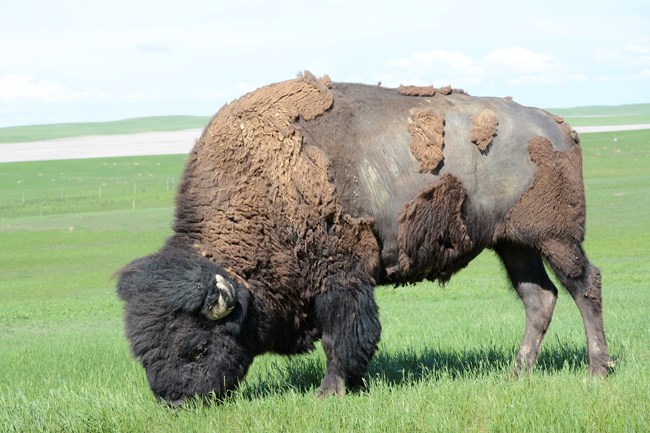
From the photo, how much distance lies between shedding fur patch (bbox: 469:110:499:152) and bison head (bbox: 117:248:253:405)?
264cm

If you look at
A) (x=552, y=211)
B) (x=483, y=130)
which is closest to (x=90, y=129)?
(x=483, y=130)

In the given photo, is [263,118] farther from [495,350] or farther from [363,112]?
[495,350]

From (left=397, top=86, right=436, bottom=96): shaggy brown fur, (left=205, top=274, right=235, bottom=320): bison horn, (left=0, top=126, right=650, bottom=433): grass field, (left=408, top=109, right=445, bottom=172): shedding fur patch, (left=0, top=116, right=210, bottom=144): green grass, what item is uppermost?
(left=397, top=86, right=436, bottom=96): shaggy brown fur

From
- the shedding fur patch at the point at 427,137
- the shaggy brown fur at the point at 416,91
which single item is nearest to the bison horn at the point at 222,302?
the shedding fur patch at the point at 427,137

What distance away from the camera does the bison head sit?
267 inches

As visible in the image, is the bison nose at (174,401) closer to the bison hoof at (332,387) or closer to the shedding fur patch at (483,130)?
the bison hoof at (332,387)

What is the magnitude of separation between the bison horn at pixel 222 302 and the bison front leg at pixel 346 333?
916 mm

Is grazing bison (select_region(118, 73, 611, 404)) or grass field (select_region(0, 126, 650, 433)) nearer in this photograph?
grass field (select_region(0, 126, 650, 433))

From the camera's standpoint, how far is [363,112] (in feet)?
25.9

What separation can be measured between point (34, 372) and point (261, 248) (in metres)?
4.48

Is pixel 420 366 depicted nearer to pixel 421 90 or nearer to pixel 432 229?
pixel 432 229

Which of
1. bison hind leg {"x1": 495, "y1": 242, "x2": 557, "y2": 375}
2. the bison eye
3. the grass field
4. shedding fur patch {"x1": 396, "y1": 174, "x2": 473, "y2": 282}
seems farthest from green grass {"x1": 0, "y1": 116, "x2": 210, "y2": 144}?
the bison eye

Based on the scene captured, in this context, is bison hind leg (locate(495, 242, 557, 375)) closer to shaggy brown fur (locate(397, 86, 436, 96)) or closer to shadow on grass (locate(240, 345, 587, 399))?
shadow on grass (locate(240, 345, 587, 399))

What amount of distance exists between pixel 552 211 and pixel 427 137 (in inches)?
56.1
